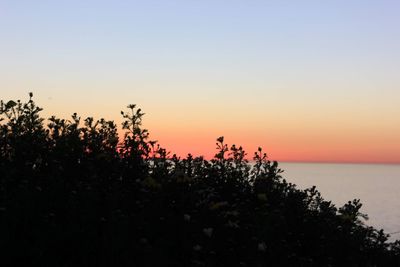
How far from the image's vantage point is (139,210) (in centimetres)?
767

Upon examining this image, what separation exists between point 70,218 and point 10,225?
0.72m

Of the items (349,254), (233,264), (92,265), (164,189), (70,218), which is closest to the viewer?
(92,265)

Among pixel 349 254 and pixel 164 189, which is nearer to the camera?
pixel 164 189

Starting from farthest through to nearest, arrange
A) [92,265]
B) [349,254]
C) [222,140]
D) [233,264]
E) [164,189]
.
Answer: [222,140], [349,254], [164,189], [233,264], [92,265]

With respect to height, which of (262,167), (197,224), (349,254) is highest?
(262,167)

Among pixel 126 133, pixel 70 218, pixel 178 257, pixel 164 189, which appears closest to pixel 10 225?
pixel 70 218

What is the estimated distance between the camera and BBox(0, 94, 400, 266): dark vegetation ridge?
20.2 ft

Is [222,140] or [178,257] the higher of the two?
[222,140]

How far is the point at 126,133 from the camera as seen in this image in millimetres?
9852

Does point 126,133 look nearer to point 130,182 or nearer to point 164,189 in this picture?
point 130,182

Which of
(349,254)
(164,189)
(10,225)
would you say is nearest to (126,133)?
(164,189)

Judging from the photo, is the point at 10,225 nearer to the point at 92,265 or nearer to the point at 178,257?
the point at 92,265

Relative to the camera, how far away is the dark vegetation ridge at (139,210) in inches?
243

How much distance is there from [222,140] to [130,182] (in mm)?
3125
